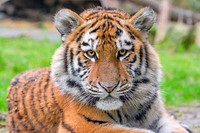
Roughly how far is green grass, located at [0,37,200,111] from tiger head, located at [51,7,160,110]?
2585mm

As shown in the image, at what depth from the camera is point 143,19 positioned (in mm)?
4844

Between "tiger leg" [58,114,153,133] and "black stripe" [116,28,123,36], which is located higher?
"black stripe" [116,28,123,36]

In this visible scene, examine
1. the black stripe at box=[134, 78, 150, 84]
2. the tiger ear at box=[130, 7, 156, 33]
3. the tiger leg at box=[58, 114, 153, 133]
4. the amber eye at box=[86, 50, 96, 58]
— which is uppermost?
the tiger ear at box=[130, 7, 156, 33]

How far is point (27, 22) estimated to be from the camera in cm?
2094

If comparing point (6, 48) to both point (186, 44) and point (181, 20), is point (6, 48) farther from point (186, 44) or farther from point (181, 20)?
point (181, 20)

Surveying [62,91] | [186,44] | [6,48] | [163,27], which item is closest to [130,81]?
[62,91]

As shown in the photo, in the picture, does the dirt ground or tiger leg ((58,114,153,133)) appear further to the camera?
the dirt ground

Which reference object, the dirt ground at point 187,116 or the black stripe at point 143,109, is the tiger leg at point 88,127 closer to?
the black stripe at point 143,109

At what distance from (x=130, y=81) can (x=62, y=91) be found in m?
0.63

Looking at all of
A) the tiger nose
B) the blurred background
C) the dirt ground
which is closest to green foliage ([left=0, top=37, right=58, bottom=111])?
the blurred background

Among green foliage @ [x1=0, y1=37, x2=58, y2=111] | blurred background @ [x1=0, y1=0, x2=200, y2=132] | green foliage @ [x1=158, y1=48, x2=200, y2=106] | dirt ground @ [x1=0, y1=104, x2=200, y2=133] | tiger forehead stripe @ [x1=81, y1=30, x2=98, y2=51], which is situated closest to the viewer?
tiger forehead stripe @ [x1=81, y1=30, x2=98, y2=51]

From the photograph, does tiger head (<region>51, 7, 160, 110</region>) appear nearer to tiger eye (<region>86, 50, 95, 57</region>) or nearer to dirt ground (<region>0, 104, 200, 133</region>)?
tiger eye (<region>86, 50, 95, 57</region>)

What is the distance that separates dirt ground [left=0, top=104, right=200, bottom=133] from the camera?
6329 millimetres

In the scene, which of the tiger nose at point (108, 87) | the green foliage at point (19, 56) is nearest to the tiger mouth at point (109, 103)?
the tiger nose at point (108, 87)
